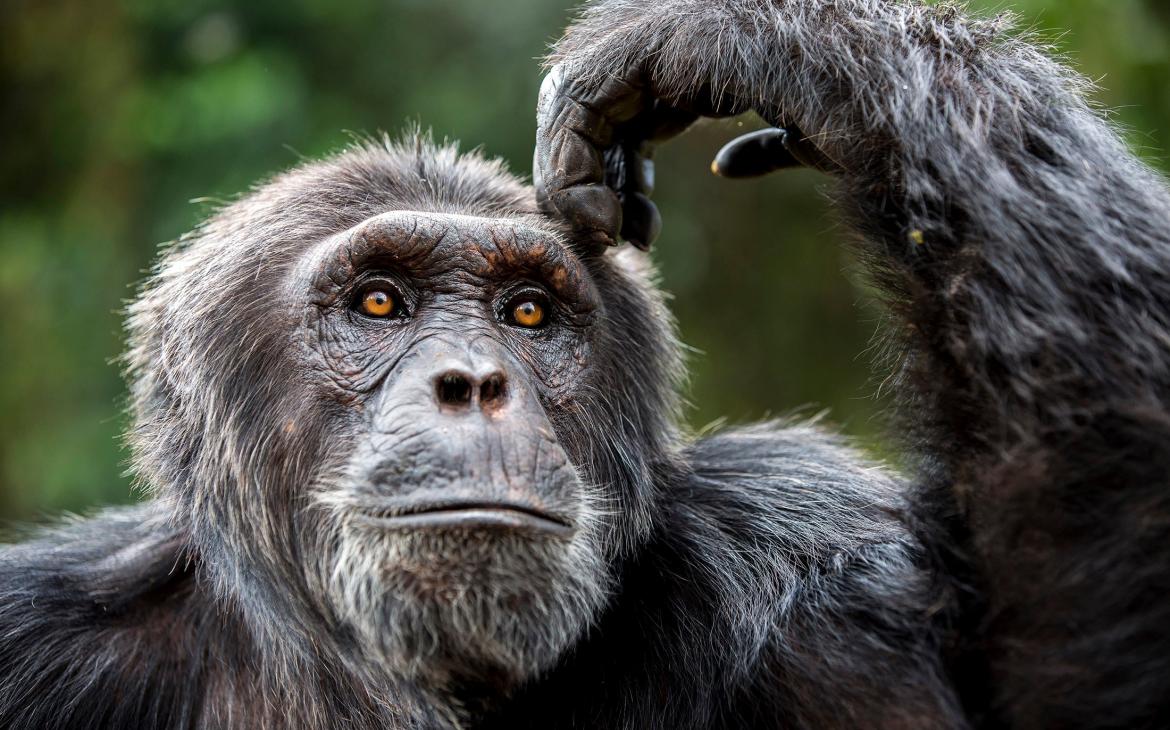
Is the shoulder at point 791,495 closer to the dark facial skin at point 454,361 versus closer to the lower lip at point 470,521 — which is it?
the dark facial skin at point 454,361

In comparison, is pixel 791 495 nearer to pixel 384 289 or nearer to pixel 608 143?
pixel 608 143

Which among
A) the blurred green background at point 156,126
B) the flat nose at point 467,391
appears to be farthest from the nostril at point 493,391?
the blurred green background at point 156,126

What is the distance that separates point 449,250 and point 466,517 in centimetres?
100

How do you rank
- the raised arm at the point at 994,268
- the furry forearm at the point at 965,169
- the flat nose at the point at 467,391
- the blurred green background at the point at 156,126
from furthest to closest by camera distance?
the blurred green background at the point at 156,126 < the flat nose at the point at 467,391 < the furry forearm at the point at 965,169 < the raised arm at the point at 994,268

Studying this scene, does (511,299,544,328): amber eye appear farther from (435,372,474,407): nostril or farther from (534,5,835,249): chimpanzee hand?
(435,372,474,407): nostril

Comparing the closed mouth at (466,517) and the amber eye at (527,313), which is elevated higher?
the amber eye at (527,313)

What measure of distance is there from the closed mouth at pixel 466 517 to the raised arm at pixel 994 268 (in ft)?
3.77

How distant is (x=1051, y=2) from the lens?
777cm

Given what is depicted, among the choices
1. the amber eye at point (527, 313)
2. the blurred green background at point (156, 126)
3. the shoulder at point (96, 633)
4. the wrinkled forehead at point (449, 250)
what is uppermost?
the blurred green background at point (156, 126)

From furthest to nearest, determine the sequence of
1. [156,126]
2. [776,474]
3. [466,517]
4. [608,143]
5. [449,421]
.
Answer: [156,126]
[776,474]
[608,143]
[449,421]
[466,517]

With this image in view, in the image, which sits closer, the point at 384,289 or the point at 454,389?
the point at 454,389

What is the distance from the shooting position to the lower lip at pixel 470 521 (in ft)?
10.8

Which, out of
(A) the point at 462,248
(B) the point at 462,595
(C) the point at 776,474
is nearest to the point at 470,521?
(B) the point at 462,595

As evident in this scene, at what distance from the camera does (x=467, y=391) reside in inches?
138
